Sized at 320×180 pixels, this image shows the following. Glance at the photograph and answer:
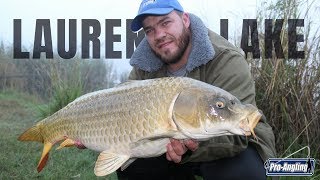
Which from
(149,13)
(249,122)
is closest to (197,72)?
(149,13)

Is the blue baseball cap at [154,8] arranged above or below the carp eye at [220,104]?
above

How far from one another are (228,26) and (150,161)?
1697mm

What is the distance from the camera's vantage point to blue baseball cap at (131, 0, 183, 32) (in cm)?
205

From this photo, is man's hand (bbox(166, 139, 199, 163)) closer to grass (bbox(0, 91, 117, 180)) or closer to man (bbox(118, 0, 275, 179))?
man (bbox(118, 0, 275, 179))

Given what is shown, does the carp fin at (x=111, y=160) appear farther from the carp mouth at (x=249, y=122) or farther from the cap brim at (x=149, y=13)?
the cap brim at (x=149, y=13)

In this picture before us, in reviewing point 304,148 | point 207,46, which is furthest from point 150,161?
point 304,148

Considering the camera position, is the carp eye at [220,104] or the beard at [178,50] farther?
the beard at [178,50]

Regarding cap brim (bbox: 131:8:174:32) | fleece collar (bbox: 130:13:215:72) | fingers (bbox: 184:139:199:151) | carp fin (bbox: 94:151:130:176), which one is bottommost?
carp fin (bbox: 94:151:130:176)

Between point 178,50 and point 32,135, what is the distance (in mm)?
697

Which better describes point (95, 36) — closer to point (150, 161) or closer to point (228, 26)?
point (228, 26)

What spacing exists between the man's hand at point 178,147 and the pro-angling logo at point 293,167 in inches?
24.4

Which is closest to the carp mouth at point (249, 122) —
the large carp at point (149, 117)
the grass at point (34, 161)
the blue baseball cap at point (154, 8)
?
the large carp at point (149, 117)

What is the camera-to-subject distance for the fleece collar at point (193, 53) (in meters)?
2.05

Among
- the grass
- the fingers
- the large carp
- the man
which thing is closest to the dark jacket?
the man
